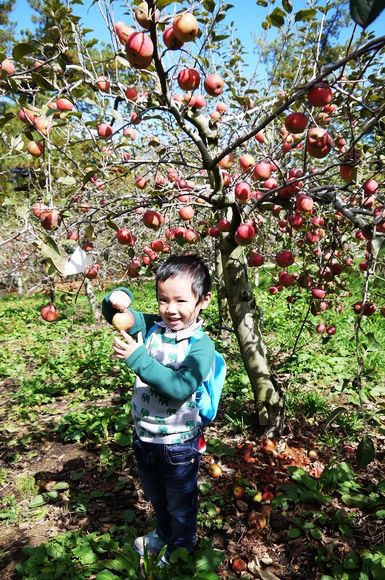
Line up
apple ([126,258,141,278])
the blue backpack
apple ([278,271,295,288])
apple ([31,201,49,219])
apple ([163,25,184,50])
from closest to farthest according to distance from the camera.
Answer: apple ([163,25,184,50])
apple ([31,201,49,219])
the blue backpack
apple ([126,258,141,278])
apple ([278,271,295,288])

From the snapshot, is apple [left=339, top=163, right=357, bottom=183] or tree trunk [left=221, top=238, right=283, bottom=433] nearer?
apple [left=339, top=163, right=357, bottom=183]

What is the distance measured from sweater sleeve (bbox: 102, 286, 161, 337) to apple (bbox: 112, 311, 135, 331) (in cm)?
9

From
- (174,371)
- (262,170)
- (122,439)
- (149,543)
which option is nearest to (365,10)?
(174,371)

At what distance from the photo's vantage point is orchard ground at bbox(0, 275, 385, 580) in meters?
1.89

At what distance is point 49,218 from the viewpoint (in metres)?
1.56

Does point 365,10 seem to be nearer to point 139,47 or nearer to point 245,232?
point 139,47

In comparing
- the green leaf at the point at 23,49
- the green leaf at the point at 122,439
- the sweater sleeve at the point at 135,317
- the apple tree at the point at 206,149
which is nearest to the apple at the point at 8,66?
the apple tree at the point at 206,149

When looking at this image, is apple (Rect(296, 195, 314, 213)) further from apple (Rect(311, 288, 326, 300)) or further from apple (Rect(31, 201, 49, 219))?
apple (Rect(31, 201, 49, 219))

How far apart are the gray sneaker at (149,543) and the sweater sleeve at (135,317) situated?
1.01m

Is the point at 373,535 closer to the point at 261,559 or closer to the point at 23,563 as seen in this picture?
the point at 261,559

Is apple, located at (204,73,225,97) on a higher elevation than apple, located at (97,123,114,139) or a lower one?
higher

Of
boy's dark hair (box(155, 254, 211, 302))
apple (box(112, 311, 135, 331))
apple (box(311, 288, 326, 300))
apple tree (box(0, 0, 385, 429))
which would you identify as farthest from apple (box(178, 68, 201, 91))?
apple (box(311, 288, 326, 300))

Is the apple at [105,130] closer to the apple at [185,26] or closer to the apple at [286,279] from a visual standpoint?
the apple at [185,26]

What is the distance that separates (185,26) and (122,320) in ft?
3.25
